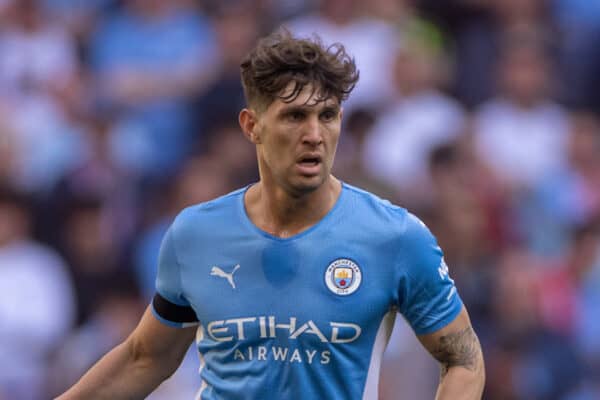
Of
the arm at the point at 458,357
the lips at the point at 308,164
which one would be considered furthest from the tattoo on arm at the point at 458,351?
the lips at the point at 308,164

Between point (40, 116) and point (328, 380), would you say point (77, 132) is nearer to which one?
point (40, 116)

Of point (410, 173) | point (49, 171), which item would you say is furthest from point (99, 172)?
point (410, 173)

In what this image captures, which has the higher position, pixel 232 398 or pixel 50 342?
pixel 232 398

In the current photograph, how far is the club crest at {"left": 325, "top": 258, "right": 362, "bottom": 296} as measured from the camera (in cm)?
535

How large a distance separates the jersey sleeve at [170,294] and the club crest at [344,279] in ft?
2.06

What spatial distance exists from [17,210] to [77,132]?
4.10 ft

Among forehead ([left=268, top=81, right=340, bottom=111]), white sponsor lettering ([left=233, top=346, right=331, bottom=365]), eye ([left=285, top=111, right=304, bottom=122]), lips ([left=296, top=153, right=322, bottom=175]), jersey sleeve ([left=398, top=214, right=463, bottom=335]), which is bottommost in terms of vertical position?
white sponsor lettering ([left=233, top=346, right=331, bottom=365])

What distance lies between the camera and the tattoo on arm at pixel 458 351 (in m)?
5.38

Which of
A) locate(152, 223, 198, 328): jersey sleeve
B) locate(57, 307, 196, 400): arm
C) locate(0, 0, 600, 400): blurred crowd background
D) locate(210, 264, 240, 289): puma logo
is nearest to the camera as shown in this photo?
locate(210, 264, 240, 289): puma logo

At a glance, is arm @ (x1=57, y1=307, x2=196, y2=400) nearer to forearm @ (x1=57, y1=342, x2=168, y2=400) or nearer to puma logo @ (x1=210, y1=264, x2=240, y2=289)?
forearm @ (x1=57, y1=342, x2=168, y2=400)

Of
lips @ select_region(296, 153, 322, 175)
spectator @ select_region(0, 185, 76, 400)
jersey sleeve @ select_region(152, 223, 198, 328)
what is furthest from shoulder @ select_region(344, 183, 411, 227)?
spectator @ select_region(0, 185, 76, 400)

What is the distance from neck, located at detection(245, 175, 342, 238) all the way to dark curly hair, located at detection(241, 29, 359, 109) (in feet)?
1.20

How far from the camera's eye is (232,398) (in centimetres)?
543

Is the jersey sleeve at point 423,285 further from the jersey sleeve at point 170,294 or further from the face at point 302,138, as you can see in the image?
the jersey sleeve at point 170,294
